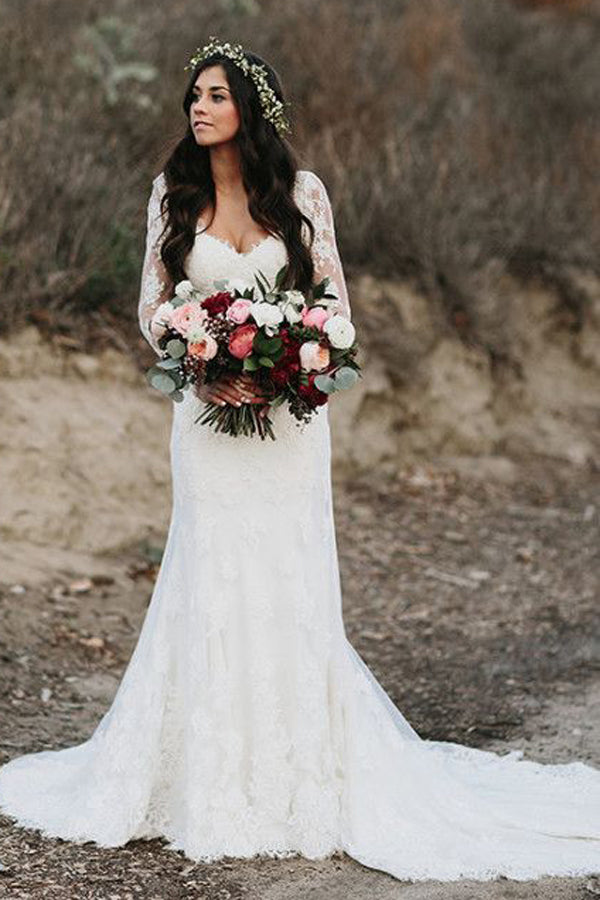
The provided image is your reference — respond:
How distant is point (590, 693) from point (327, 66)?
21.3ft

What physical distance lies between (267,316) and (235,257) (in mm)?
423

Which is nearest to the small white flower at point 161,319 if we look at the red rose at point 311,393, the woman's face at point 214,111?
the red rose at point 311,393

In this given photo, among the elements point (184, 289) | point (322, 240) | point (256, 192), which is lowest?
point (184, 289)

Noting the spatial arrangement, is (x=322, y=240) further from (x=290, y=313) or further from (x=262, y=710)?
(x=262, y=710)

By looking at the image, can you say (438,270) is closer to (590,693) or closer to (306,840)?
(590,693)

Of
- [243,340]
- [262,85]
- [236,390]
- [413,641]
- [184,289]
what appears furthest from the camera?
[413,641]

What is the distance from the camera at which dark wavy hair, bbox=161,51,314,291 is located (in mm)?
4496

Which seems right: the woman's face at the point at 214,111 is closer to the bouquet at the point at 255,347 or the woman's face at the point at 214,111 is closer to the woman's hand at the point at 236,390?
the bouquet at the point at 255,347

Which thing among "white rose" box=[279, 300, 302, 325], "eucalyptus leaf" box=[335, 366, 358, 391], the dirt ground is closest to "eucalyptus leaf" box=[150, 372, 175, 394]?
"white rose" box=[279, 300, 302, 325]

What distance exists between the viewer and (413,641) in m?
7.14

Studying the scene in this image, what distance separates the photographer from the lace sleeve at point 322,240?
4.57 metres

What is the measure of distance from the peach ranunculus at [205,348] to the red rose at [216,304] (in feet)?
0.29

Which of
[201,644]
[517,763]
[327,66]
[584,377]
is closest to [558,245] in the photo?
[584,377]

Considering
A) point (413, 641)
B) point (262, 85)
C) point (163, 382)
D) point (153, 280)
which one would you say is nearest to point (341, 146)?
point (413, 641)
